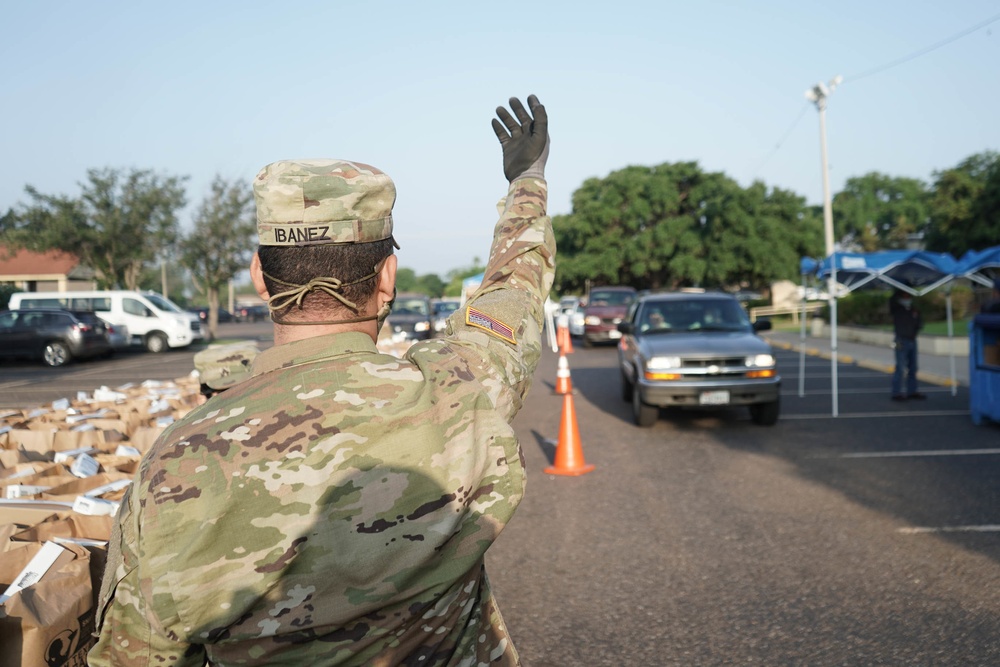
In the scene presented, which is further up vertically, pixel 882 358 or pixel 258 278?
pixel 258 278

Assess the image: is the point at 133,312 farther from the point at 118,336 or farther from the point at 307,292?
the point at 307,292

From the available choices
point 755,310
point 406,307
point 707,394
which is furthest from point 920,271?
point 755,310

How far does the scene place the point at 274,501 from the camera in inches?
55.1

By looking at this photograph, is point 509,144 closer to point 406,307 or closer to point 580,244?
point 406,307

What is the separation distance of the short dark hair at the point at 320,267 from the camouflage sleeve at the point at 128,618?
1.45 feet

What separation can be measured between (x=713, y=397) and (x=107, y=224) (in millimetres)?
30938

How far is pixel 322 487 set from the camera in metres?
1.42

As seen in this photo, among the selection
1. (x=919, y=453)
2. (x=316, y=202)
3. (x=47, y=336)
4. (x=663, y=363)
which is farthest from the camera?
(x=47, y=336)

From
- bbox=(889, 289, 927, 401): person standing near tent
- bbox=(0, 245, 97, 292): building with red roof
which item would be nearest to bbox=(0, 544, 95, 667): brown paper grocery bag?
bbox=(889, 289, 927, 401): person standing near tent

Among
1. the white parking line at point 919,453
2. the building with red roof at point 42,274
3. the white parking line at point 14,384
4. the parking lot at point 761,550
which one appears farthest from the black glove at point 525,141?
the building with red roof at point 42,274

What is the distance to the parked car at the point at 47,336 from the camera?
75.0 ft

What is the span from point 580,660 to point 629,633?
406 mm

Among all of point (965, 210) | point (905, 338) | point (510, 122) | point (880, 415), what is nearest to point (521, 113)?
point (510, 122)

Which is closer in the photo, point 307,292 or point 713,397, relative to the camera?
point 307,292
